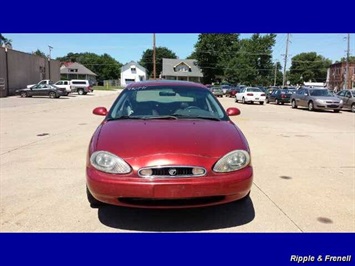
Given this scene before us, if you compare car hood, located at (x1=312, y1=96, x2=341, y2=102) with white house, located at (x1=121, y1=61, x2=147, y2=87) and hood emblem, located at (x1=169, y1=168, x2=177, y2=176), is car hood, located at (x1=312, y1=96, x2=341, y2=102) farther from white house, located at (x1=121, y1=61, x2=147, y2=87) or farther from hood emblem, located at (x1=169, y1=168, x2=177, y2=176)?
white house, located at (x1=121, y1=61, x2=147, y2=87)

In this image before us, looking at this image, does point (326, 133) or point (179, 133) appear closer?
point (179, 133)

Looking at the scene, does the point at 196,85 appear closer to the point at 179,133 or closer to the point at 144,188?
the point at 179,133

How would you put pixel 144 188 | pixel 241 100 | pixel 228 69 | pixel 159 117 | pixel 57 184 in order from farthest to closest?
pixel 228 69 → pixel 241 100 → pixel 57 184 → pixel 159 117 → pixel 144 188

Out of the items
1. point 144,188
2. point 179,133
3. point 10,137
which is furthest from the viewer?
point 10,137

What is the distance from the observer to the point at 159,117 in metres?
4.43

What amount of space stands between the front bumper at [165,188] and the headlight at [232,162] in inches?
2.1

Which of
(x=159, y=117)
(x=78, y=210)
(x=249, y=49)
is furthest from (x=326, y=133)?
(x=249, y=49)

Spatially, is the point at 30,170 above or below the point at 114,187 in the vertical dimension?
below

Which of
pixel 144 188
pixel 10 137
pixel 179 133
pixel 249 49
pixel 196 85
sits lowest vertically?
pixel 10 137

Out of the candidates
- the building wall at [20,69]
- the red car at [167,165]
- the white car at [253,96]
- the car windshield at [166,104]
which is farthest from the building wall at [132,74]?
the red car at [167,165]

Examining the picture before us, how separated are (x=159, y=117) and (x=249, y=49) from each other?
3423 inches

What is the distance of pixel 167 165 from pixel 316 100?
2081 centimetres

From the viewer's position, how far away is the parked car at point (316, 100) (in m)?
21.3

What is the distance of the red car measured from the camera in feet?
10.9
